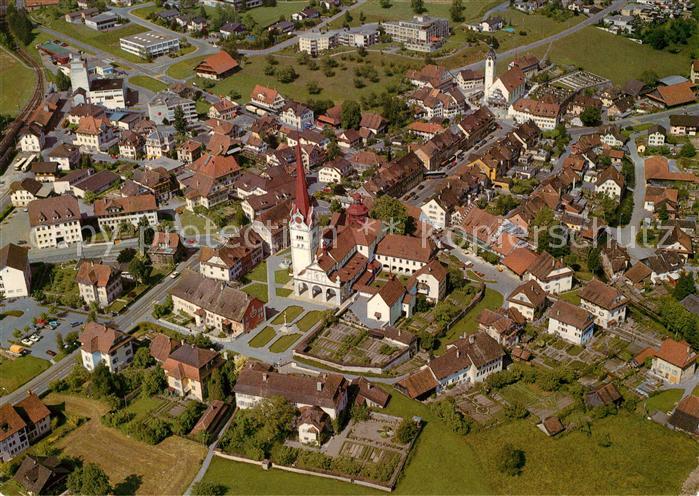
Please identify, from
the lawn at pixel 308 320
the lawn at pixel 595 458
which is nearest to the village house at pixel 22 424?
the lawn at pixel 308 320

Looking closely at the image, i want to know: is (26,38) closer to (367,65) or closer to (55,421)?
(367,65)

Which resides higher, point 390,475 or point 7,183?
point 390,475

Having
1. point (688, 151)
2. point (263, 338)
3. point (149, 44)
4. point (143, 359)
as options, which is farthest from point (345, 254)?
point (149, 44)

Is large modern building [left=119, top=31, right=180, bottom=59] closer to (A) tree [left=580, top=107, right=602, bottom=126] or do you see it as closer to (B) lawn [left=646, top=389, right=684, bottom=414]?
(A) tree [left=580, top=107, right=602, bottom=126]

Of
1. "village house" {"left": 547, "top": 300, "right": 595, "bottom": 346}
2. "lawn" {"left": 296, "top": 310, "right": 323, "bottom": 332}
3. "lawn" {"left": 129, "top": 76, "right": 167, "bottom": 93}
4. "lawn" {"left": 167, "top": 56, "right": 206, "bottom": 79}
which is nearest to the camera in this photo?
"village house" {"left": 547, "top": 300, "right": 595, "bottom": 346}

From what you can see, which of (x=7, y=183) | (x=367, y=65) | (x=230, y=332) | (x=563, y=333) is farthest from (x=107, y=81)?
(x=563, y=333)

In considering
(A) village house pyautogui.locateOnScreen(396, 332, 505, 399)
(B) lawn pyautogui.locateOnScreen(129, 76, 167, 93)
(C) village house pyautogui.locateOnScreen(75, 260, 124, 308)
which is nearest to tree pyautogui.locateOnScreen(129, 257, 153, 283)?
(C) village house pyautogui.locateOnScreen(75, 260, 124, 308)

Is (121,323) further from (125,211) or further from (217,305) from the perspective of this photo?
(125,211)

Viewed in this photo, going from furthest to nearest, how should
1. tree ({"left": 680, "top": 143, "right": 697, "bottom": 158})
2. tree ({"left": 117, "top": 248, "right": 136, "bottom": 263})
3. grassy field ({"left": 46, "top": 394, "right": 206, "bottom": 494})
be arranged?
tree ({"left": 680, "top": 143, "right": 697, "bottom": 158}) < tree ({"left": 117, "top": 248, "right": 136, "bottom": 263}) < grassy field ({"left": 46, "top": 394, "right": 206, "bottom": 494})
